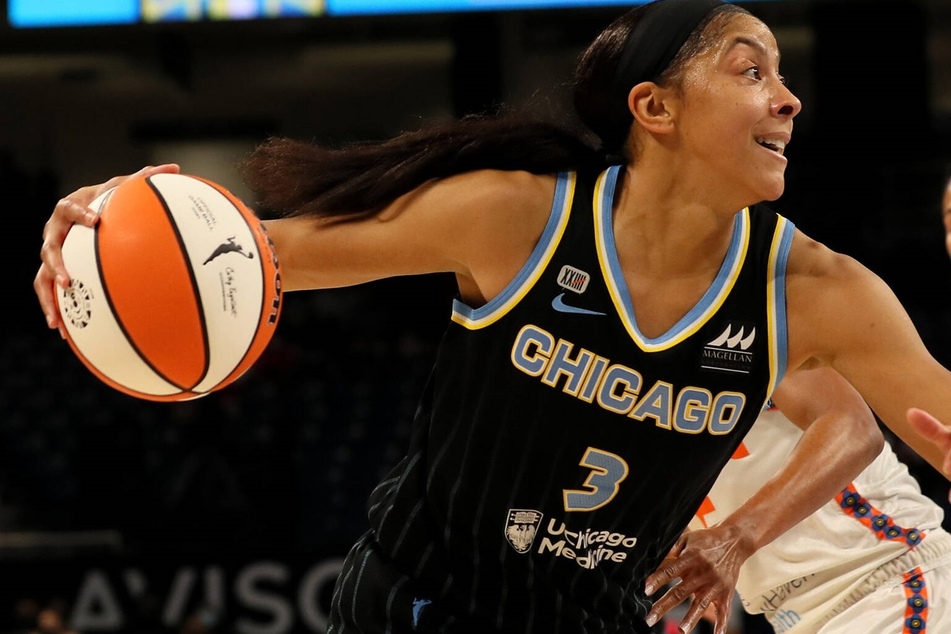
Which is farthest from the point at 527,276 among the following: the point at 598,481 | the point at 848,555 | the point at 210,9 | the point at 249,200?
the point at 249,200

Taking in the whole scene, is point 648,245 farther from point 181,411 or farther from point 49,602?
point 181,411

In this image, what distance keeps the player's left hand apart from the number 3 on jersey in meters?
0.20

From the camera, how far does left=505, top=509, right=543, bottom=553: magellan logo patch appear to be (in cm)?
272

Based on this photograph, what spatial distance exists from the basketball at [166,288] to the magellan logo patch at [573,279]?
593 millimetres

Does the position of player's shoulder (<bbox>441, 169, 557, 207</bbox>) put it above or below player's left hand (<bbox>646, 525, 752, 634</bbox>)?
above

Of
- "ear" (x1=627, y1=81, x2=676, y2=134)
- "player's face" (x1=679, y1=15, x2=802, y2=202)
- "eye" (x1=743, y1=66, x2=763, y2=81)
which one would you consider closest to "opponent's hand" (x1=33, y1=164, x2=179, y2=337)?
"ear" (x1=627, y1=81, x2=676, y2=134)

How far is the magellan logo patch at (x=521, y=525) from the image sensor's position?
2.72 metres

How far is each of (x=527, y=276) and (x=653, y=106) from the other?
18.7 inches

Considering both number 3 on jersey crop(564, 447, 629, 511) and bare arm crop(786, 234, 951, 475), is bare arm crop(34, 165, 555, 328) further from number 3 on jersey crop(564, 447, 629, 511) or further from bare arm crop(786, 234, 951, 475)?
bare arm crop(786, 234, 951, 475)

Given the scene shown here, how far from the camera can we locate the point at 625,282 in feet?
8.88

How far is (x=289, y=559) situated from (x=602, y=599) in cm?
556

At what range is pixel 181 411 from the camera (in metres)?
10.1

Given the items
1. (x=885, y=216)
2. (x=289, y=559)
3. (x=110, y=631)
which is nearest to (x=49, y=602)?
(x=110, y=631)

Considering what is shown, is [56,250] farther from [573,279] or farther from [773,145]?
[773,145]
